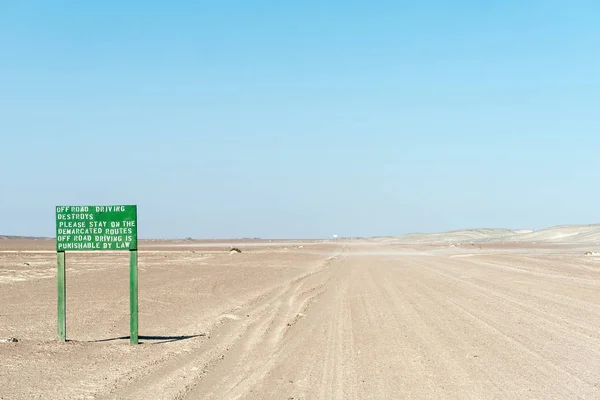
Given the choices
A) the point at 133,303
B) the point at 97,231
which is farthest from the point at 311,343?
the point at 97,231

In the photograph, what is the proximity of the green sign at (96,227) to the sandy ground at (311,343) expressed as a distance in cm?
194

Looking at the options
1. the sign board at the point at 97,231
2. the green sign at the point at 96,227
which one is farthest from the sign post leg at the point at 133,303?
the green sign at the point at 96,227

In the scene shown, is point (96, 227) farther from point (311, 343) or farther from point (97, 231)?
point (311, 343)

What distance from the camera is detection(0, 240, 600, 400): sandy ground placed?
9.34 m

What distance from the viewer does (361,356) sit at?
1142 cm

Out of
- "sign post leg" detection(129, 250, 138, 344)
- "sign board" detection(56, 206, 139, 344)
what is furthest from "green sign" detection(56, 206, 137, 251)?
"sign post leg" detection(129, 250, 138, 344)

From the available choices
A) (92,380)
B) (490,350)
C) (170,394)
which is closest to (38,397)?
(92,380)

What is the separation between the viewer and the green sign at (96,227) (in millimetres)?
13445

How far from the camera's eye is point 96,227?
13.6m

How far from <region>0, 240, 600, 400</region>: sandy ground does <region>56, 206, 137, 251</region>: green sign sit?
1943mm

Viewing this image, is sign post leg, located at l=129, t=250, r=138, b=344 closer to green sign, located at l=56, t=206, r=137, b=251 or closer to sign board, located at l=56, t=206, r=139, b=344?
sign board, located at l=56, t=206, r=139, b=344

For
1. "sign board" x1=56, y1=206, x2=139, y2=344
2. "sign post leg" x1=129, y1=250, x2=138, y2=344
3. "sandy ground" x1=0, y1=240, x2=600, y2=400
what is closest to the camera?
"sandy ground" x1=0, y1=240, x2=600, y2=400

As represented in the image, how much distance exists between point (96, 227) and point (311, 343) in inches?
189

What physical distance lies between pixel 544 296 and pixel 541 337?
875 cm
